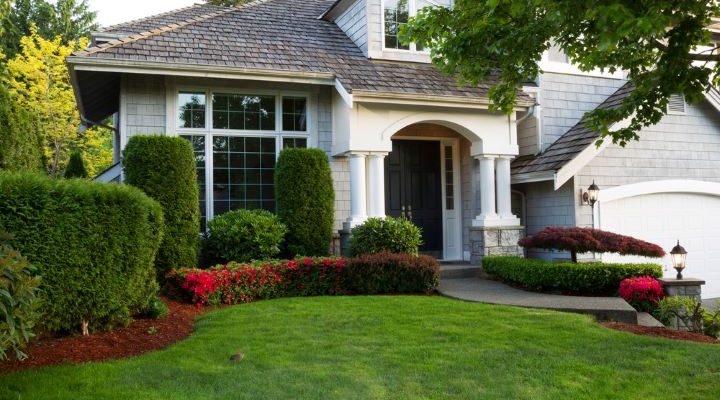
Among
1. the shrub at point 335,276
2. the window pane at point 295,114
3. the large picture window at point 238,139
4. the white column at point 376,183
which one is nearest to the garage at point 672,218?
the white column at point 376,183

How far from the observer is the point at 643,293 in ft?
28.6

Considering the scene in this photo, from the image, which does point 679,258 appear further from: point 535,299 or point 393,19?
point 393,19

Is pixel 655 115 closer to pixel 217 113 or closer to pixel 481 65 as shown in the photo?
pixel 481 65

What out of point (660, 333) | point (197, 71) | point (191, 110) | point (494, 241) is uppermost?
point (197, 71)

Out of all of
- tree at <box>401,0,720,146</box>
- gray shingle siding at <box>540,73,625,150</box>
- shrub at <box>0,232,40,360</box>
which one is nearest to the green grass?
shrub at <box>0,232,40,360</box>

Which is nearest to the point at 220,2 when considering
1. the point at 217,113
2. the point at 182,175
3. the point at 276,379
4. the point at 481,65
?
the point at 217,113

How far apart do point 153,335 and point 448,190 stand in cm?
790

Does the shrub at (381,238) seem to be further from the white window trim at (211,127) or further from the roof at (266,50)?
the roof at (266,50)

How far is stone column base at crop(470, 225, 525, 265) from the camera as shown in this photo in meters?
11.2

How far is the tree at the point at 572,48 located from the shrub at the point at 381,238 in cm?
329

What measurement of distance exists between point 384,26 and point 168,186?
573cm

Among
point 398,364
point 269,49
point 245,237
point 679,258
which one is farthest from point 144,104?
point 679,258

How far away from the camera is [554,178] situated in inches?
428

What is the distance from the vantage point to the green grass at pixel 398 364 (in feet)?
14.8
